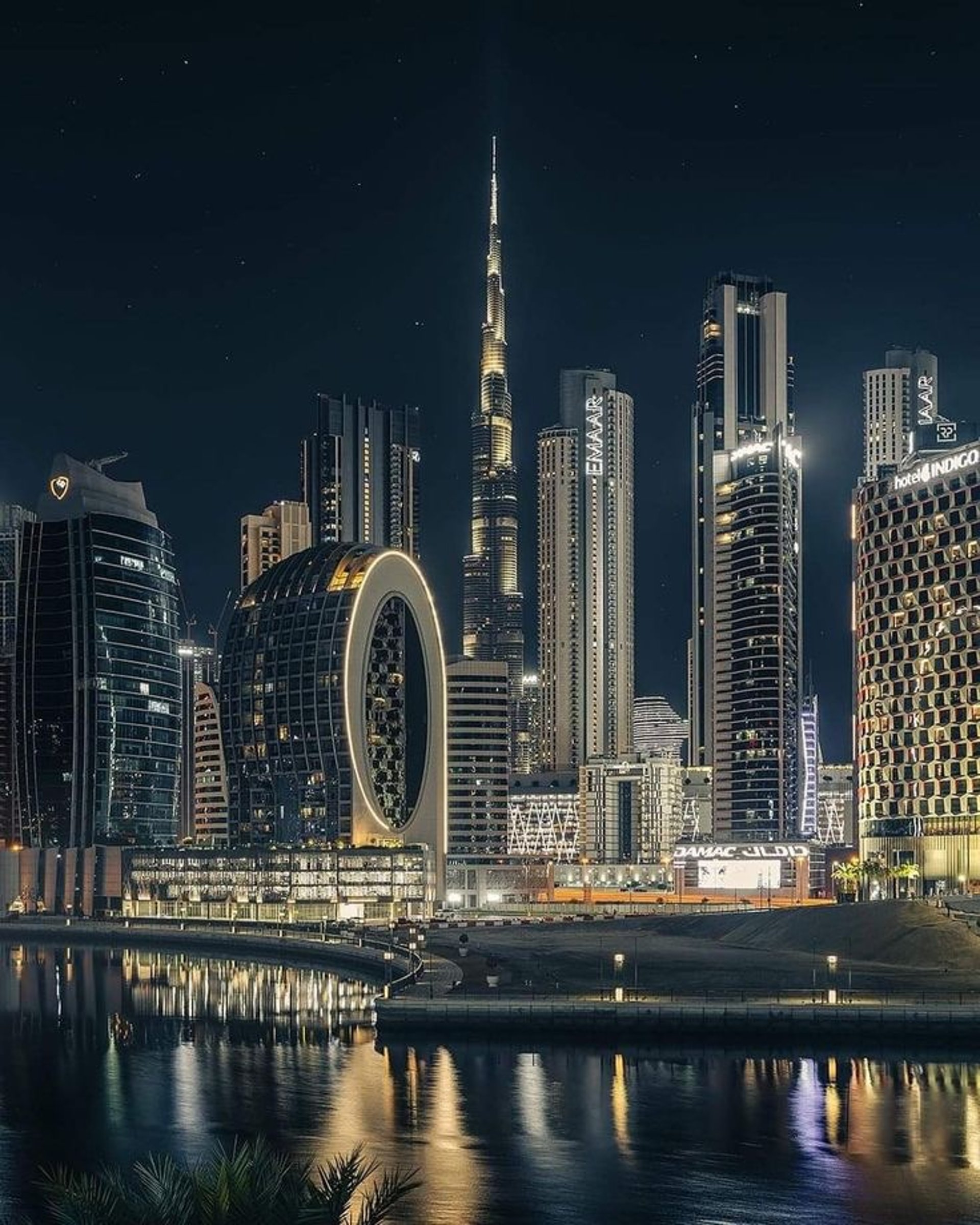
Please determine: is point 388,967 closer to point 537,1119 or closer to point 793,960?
point 793,960

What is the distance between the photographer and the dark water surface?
80.8 metres

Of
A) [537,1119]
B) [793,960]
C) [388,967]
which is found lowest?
[537,1119]

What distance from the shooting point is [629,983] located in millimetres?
155625

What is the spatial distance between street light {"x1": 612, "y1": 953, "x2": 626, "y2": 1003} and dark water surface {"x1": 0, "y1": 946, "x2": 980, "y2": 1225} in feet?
32.3

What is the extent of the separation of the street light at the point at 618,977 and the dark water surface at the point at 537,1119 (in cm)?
984

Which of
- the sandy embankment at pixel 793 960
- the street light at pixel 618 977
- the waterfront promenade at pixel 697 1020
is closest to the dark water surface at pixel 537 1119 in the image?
the waterfront promenade at pixel 697 1020

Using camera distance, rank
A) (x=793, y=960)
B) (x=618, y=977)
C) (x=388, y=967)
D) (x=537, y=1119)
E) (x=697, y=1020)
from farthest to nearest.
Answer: (x=793, y=960)
(x=388, y=967)
(x=618, y=977)
(x=697, y=1020)
(x=537, y=1119)

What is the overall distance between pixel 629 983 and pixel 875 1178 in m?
71.6

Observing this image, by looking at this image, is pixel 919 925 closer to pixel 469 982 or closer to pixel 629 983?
pixel 629 983

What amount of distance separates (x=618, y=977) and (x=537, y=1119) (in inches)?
2384

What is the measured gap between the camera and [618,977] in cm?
15838

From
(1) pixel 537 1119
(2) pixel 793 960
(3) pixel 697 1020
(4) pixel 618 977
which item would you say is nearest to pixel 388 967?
(4) pixel 618 977

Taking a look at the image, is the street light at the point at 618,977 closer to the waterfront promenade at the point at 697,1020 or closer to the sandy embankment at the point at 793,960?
the sandy embankment at the point at 793,960

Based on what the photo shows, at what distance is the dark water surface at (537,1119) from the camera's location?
3182 inches
